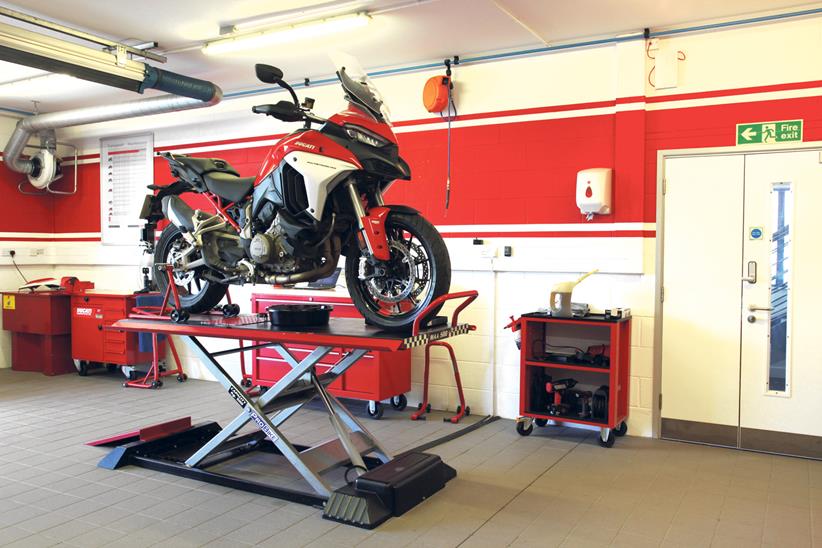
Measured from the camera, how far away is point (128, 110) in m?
6.84

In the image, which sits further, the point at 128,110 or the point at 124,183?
the point at 124,183

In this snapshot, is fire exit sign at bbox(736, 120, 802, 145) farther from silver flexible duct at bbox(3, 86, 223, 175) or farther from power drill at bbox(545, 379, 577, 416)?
silver flexible duct at bbox(3, 86, 223, 175)

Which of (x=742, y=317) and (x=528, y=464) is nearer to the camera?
(x=528, y=464)

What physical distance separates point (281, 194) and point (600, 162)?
108 inches

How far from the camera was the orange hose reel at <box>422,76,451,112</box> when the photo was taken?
18.7 ft

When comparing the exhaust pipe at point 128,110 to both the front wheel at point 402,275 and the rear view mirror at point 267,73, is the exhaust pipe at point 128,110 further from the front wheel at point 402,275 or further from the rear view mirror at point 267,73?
the front wheel at point 402,275

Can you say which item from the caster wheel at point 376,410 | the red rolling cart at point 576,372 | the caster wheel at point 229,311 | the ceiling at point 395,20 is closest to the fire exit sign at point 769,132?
the ceiling at point 395,20

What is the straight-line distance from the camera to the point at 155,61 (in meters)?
6.02

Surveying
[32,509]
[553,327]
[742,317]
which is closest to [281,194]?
[32,509]

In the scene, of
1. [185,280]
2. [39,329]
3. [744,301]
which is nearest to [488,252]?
[744,301]

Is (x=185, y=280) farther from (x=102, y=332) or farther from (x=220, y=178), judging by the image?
(x=102, y=332)

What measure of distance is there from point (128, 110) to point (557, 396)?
5.17 m

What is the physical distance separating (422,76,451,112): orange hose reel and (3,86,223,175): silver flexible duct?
2.12m

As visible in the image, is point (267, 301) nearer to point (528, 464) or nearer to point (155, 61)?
point (155, 61)
